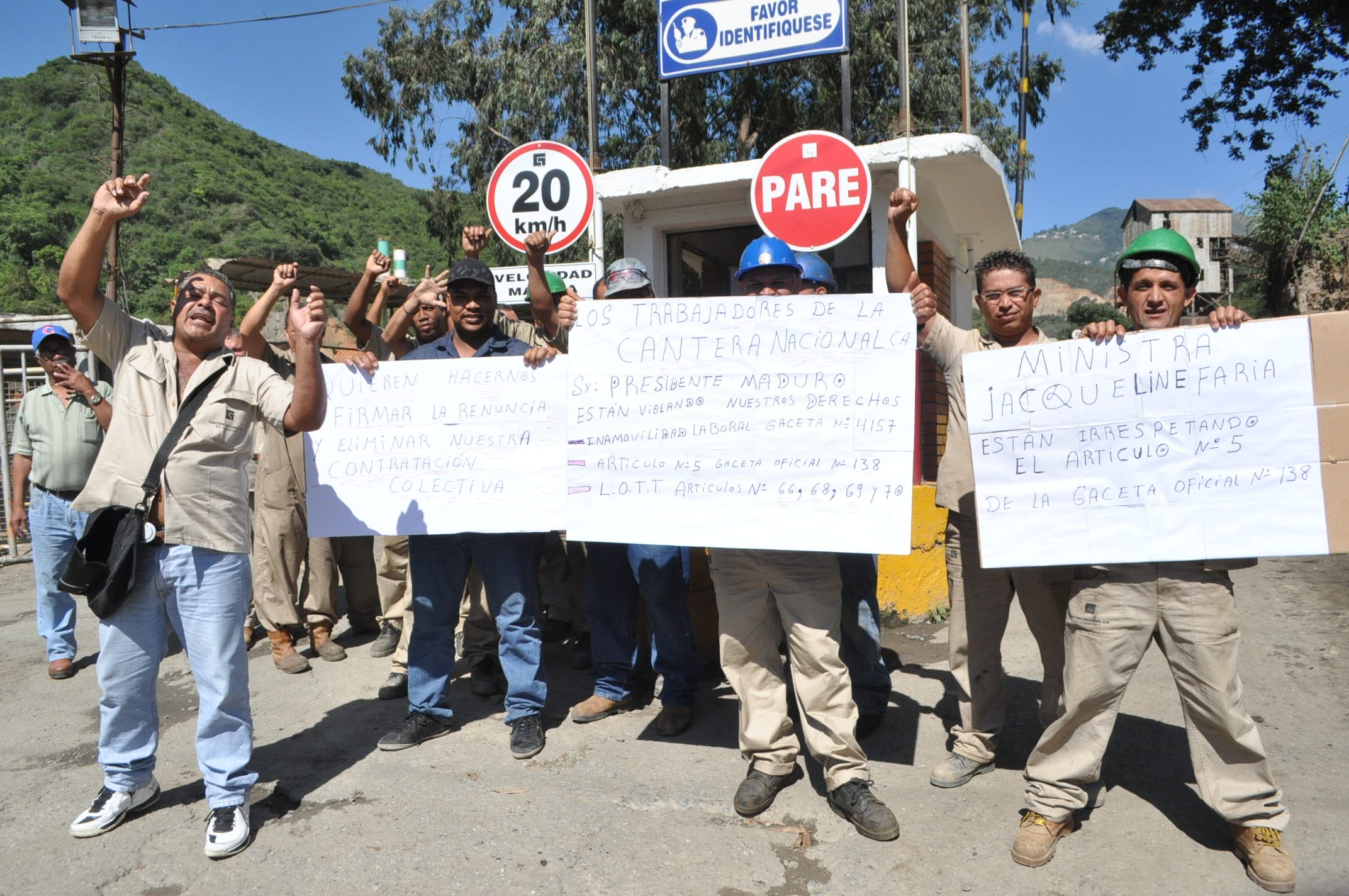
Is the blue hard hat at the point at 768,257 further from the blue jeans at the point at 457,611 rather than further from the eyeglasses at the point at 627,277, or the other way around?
the blue jeans at the point at 457,611

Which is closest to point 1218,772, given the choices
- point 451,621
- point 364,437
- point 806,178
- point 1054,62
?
point 451,621

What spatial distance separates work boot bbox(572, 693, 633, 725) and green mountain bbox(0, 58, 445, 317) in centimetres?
3231

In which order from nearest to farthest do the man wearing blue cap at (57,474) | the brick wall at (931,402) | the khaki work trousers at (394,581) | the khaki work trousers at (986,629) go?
1. the khaki work trousers at (986,629)
2. the khaki work trousers at (394,581)
3. the man wearing blue cap at (57,474)
4. the brick wall at (931,402)

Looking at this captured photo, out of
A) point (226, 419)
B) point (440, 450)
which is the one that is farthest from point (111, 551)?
point (440, 450)

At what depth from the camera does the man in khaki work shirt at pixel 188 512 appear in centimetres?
315

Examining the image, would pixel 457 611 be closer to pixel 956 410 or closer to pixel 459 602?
pixel 459 602

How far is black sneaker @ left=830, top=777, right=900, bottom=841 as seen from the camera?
307 cm

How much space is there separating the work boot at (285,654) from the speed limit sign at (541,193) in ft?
9.23

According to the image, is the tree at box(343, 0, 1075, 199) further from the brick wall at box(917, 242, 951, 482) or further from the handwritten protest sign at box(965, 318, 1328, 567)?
the handwritten protest sign at box(965, 318, 1328, 567)

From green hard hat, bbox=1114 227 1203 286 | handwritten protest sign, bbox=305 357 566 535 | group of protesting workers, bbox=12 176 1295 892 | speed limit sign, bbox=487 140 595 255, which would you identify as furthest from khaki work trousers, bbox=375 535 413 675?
green hard hat, bbox=1114 227 1203 286

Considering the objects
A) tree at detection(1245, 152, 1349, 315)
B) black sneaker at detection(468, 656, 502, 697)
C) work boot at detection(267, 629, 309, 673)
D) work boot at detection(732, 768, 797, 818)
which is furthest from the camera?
tree at detection(1245, 152, 1349, 315)

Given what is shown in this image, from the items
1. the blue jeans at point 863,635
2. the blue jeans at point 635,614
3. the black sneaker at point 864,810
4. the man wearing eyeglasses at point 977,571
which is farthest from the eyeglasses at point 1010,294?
the black sneaker at point 864,810

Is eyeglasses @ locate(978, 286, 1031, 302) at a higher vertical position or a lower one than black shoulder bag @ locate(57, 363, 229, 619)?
higher

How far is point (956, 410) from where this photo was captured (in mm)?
3443
